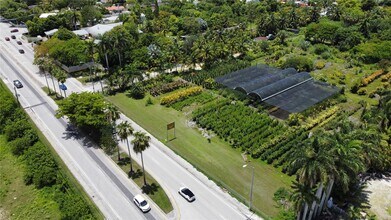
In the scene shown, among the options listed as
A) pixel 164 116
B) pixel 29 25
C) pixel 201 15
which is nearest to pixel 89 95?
pixel 164 116

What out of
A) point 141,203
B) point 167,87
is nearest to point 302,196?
point 141,203

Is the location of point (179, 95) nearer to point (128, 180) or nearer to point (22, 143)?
point (128, 180)

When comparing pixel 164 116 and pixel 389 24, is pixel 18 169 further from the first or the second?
pixel 389 24

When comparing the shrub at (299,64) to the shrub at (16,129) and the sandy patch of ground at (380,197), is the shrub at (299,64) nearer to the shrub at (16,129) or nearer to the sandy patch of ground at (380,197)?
the sandy patch of ground at (380,197)

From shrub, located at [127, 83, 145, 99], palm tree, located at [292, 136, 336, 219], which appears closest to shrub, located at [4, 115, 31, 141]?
Answer: shrub, located at [127, 83, 145, 99]

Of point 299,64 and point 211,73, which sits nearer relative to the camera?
point 211,73

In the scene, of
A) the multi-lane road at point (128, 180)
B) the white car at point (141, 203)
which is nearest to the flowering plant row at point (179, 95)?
the multi-lane road at point (128, 180)
